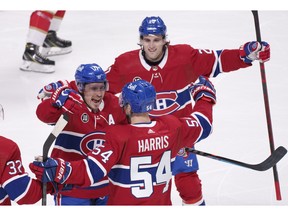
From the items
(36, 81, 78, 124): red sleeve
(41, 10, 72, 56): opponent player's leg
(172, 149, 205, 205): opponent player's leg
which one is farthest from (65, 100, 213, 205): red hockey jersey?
(41, 10, 72, 56): opponent player's leg

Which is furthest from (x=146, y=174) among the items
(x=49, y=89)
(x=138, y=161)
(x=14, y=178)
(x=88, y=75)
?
(x=49, y=89)

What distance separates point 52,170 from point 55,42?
158 inches

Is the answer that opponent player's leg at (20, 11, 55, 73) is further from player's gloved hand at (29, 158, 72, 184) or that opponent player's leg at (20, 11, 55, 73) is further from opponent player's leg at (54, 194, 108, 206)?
player's gloved hand at (29, 158, 72, 184)

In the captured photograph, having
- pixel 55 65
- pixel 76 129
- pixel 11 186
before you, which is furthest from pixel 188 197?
pixel 55 65

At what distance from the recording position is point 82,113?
3660 mm

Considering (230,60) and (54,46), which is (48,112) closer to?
(230,60)

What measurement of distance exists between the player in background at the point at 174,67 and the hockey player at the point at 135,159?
773 millimetres

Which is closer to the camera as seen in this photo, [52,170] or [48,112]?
[52,170]

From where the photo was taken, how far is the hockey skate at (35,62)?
21.5 ft

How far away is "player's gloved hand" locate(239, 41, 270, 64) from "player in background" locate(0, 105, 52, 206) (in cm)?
153

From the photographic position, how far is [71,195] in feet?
12.3

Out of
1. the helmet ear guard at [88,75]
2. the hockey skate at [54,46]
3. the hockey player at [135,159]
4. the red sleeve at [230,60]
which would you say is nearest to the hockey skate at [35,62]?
the hockey skate at [54,46]

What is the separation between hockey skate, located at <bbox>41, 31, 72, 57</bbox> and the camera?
6.98 m

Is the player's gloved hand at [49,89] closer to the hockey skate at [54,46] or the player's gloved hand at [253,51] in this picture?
the player's gloved hand at [253,51]
